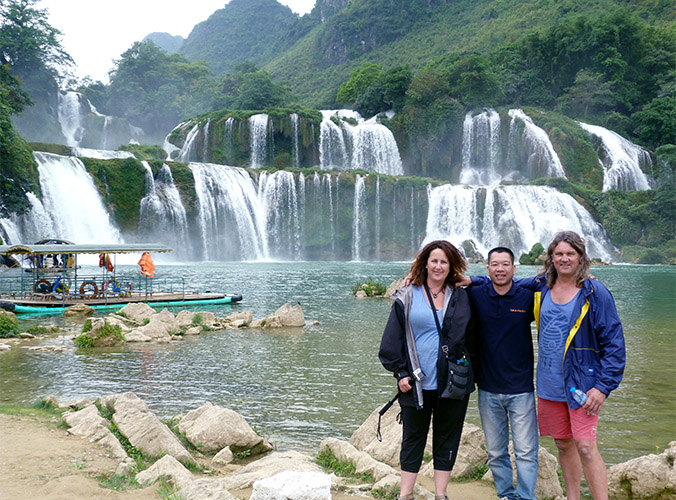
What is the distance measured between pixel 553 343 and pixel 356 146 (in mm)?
49594

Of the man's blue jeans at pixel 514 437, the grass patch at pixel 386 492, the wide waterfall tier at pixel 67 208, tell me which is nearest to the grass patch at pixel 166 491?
the grass patch at pixel 386 492

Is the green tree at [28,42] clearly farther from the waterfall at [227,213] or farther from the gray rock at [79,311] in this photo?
the gray rock at [79,311]

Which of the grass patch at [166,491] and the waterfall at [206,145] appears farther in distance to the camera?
the waterfall at [206,145]

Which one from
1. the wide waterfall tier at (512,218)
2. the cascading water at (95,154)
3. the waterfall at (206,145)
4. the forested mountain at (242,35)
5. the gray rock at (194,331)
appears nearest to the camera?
the gray rock at (194,331)

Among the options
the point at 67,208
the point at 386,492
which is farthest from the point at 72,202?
the point at 386,492

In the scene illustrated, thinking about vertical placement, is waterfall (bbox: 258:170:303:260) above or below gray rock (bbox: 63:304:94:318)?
above

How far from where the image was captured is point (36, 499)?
371 cm

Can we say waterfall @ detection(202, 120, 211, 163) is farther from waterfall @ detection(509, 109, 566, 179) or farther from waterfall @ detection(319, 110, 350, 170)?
waterfall @ detection(509, 109, 566, 179)

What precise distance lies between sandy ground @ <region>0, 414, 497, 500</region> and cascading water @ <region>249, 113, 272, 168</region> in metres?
45.8

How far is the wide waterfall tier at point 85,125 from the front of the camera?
2687 inches

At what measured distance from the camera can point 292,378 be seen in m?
9.26

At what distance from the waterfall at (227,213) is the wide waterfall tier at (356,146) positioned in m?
11.2

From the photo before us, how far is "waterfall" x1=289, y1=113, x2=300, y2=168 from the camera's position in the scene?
50.0 meters

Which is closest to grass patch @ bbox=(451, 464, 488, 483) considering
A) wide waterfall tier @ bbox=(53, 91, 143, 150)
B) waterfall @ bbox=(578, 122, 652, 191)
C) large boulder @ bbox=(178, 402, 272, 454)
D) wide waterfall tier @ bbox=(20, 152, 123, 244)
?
large boulder @ bbox=(178, 402, 272, 454)
